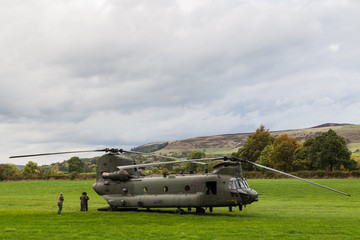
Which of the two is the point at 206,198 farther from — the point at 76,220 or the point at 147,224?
the point at 76,220

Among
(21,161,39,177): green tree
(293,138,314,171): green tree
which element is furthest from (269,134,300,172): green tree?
(21,161,39,177): green tree

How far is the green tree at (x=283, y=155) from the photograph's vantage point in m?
123

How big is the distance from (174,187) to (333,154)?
8323 cm

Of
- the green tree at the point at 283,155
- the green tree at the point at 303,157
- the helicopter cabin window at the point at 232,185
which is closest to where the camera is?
the helicopter cabin window at the point at 232,185

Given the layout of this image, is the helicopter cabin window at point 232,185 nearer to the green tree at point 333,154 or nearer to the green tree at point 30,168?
the green tree at point 333,154

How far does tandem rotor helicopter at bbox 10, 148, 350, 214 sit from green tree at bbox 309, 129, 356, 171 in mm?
79764

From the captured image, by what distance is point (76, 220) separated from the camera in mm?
28094

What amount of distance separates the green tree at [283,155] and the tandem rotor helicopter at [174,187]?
306 ft

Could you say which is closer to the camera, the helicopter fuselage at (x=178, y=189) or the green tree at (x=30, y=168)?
the helicopter fuselage at (x=178, y=189)

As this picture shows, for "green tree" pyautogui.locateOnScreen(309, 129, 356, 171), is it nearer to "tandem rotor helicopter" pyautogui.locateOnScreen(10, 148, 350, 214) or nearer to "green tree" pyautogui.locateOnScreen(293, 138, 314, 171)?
"green tree" pyautogui.locateOnScreen(293, 138, 314, 171)

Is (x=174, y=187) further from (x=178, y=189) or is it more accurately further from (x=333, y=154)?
(x=333, y=154)

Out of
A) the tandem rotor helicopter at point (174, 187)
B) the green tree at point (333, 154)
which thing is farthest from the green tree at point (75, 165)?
the tandem rotor helicopter at point (174, 187)

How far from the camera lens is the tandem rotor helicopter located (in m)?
29.2

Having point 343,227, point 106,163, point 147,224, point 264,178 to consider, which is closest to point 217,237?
point 147,224
